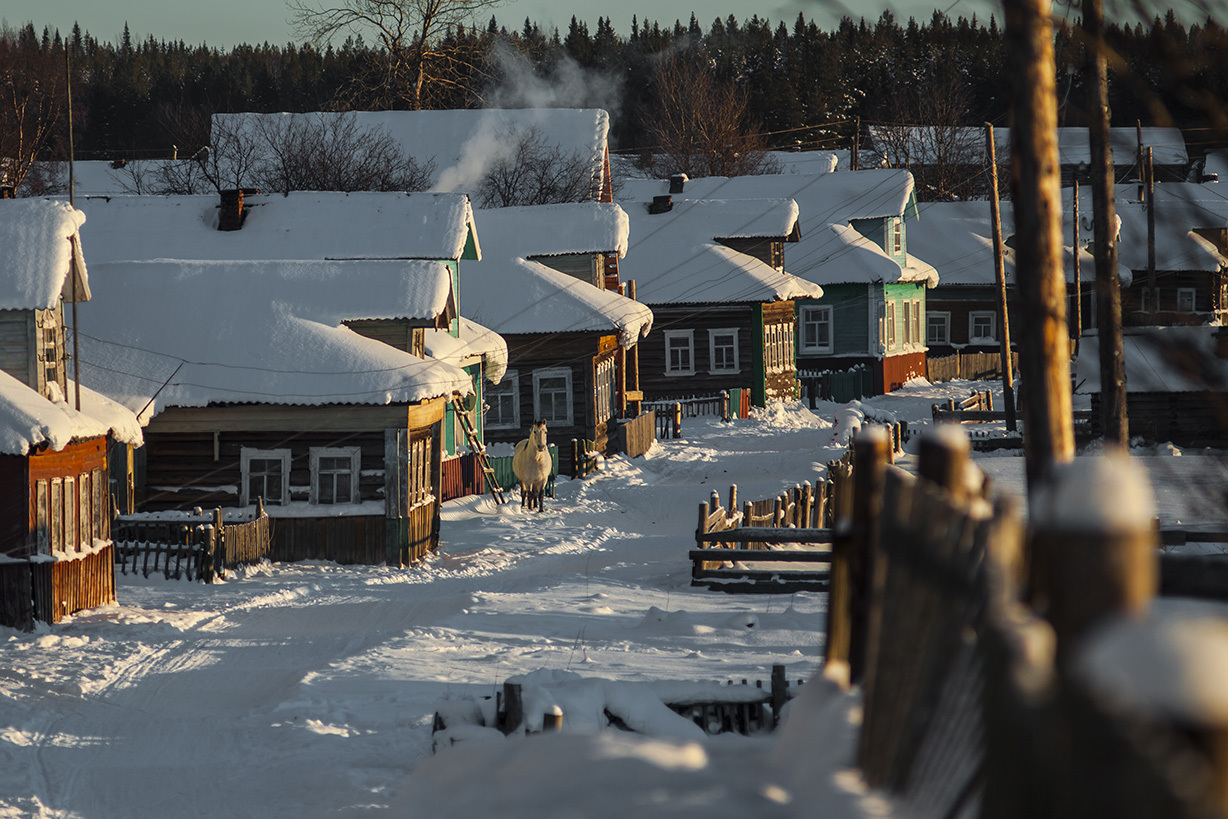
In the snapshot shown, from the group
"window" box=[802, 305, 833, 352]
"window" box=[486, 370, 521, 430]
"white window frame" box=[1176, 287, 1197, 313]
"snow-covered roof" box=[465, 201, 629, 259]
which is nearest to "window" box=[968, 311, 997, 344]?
"white window frame" box=[1176, 287, 1197, 313]

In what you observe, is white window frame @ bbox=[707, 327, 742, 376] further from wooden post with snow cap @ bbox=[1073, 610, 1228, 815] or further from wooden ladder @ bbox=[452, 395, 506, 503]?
wooden post with snow cap @ bbox=[1073, 610, 1228, 815]

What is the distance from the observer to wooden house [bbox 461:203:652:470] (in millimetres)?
30734

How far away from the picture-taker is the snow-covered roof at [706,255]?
1599 inches

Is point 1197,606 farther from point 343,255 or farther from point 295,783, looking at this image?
point 343,255

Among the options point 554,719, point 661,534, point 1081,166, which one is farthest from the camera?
point 1081,166

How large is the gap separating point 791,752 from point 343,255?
24624 mm

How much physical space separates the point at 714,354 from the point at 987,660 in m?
38.6

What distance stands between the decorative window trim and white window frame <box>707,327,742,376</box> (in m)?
7.90

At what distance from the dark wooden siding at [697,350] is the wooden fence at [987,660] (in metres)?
35.9

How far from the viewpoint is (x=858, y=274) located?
4659cm

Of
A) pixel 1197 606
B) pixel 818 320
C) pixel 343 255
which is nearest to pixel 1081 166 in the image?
pixel 818 320

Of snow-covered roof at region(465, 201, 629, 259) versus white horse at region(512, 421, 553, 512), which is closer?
white horse at region(512, 421, 553, 512)

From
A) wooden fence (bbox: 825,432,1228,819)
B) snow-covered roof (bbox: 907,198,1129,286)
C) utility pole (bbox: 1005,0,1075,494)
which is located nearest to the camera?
wooden fence (bbox: 825,432,1228,819)

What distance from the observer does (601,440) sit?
31719 millimetres
